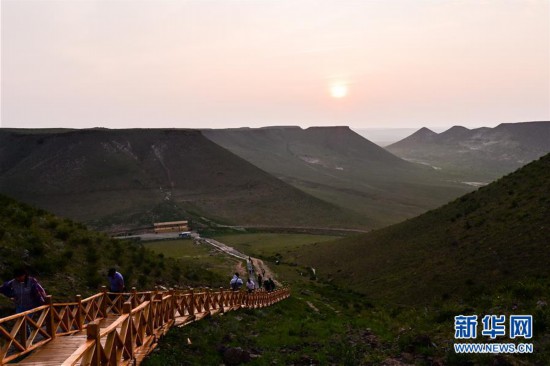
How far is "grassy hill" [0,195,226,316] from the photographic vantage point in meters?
16.2

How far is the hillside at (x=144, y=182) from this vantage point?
98.3 m

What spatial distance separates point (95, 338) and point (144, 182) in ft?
372

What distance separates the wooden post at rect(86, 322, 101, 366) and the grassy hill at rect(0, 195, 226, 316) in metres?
8.14

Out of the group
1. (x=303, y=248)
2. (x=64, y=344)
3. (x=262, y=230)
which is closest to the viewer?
(x=64, y=344)

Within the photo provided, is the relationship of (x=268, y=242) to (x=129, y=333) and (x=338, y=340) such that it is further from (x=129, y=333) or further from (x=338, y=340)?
(x=129, y=333)

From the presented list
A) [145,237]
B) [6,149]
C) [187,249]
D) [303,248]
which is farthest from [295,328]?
[6,149]

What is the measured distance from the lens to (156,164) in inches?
4948

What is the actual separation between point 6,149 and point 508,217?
147677mm

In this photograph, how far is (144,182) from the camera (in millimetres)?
114062

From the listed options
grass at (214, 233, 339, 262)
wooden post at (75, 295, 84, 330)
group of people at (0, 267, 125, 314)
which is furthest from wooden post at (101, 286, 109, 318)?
grass at (214, 233, 339, 262)

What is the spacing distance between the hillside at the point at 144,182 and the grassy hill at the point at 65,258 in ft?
224

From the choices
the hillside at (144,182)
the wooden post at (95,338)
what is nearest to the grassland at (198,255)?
the hillside at (144,182)

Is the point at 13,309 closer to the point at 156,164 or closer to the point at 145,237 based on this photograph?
the point at 145,237

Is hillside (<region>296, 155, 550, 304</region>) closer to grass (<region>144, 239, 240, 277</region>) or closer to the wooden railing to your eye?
grass (<region>144, 239, 240, 277</region>)
